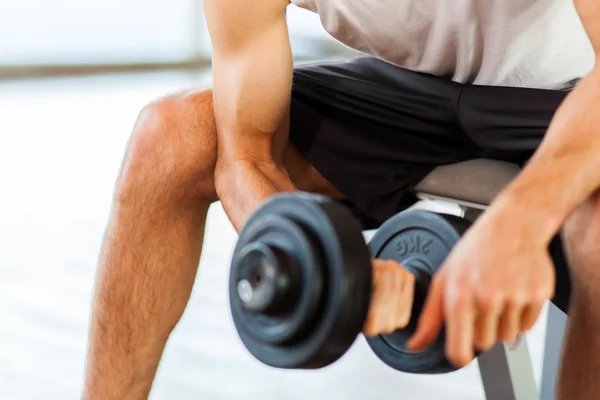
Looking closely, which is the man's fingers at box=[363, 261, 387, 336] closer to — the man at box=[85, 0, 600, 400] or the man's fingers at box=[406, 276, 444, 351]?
the man's fingers at box=[406, 276, 444, 351]

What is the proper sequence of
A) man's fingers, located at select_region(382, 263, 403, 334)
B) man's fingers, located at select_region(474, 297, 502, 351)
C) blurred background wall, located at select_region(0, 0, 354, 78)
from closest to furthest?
man's fingers, located at select_region(474, 297, 502, 351)
man's fingers, located at select_region(382, 263, 403, 334)
blurred background wall, located at select_region(0, 0, 354, 78)

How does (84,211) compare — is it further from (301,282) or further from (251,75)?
(301,282)

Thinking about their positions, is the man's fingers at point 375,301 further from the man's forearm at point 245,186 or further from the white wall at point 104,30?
the white wall at point 104,30

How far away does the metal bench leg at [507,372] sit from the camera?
128 cm

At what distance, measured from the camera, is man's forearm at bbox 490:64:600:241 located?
2.57 ft

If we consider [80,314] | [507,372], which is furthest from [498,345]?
[80,314]

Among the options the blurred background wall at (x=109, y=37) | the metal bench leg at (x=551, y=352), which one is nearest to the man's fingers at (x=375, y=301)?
the metal bench leg at (x=551, y=352)

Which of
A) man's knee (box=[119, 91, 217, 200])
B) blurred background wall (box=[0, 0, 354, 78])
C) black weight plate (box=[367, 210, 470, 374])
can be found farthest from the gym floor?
blurred background wall (box=[0, 0, 354, 78])

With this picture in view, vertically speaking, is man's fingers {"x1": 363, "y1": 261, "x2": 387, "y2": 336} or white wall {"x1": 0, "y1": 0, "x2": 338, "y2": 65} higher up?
man's fingers {"x1": 363, "y1": 261, "x2": 387, "y2": 336}

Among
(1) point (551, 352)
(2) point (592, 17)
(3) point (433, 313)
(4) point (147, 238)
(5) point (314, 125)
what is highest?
(2) point (592, 17)

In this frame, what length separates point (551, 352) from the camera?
136 centimetres

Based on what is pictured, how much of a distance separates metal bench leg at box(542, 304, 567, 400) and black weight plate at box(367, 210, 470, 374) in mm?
472

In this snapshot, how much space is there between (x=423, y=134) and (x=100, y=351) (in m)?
0.59

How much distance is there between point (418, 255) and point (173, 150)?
0.44 metres
